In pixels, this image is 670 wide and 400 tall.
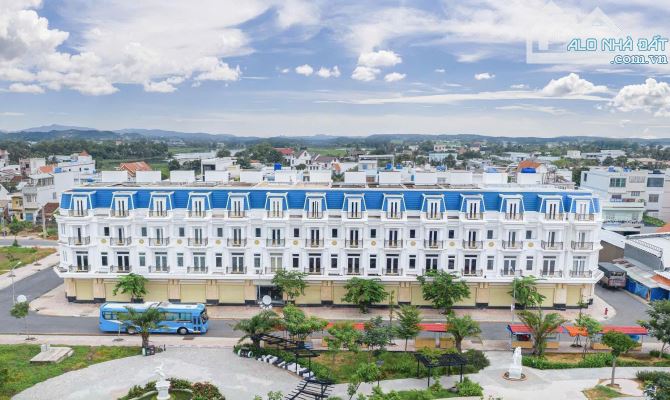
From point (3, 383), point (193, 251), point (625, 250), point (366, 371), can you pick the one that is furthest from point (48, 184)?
point (625, 250)

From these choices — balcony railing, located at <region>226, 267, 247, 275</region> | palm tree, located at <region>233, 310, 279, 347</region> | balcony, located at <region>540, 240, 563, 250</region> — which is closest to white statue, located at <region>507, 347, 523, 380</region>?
balcony, located at <region>540, 240, 563, 250</region>

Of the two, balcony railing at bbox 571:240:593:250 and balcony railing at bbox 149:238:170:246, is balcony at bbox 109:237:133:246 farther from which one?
balcony railing at bbox 571:240:593:250

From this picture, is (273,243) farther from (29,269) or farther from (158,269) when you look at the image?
(29,269)

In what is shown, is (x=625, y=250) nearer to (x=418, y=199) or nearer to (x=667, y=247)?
(x=667, y=247)

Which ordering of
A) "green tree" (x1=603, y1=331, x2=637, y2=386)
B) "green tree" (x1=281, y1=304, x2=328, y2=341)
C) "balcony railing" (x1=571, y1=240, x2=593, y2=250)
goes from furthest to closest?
"balcony railing" (x1=571, y1=240, x2=593, y2=250) < "green tree" (x1=281, y1=304, x2=328, y2=341) < "green tree" (x1=603, y1=331, x2=637, y2=386)

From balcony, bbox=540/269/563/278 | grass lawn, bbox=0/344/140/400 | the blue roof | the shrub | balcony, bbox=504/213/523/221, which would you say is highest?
the blue roof

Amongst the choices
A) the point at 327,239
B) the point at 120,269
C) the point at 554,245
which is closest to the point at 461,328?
the point at 327,239
